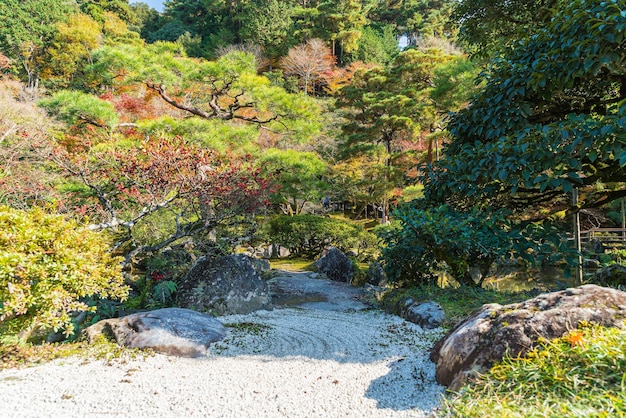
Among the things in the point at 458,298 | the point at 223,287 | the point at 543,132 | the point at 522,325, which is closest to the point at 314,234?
the point at 223,287

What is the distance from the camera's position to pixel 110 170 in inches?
180

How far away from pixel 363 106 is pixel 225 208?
8.03 meters

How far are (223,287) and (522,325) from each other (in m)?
Answer: 3.26

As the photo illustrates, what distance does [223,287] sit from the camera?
4.36m

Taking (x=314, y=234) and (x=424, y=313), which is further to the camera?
(x=314, y=234)

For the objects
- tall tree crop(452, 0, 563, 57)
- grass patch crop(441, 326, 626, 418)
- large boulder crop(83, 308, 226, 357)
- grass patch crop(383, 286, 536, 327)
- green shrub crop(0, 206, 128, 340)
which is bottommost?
grass patch crop(383, 286, 536, 327)

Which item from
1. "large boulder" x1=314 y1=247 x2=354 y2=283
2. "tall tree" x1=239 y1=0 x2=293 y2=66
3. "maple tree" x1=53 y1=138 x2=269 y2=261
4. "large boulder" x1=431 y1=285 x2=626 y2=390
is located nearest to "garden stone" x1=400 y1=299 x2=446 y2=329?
"large boulder" x1=431 y1=285 x2=626 y2=390

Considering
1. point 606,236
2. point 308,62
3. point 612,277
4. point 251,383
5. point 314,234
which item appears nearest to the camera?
point 251,383

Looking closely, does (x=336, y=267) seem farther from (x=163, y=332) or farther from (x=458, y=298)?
(x=163, y=332)

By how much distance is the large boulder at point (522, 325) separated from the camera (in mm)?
1824

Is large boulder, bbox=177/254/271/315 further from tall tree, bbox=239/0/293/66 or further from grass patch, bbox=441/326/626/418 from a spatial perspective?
tall tree, bbox=239/0/293/66

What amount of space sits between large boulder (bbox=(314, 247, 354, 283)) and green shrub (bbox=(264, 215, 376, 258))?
1563 millimetres

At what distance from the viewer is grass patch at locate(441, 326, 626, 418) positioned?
134 centimetres

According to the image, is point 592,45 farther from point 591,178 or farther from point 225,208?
point 225,208
